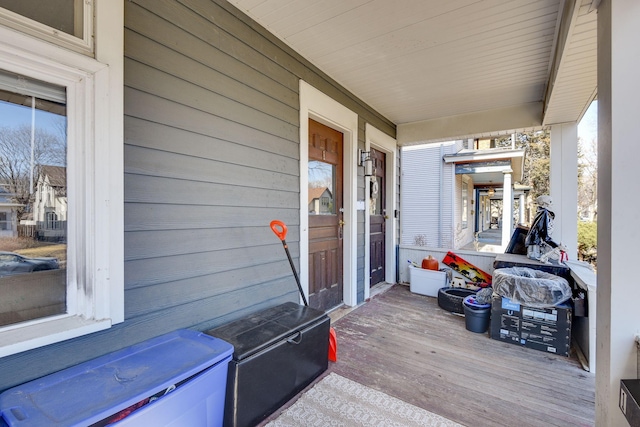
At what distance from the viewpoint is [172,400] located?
1.12 m

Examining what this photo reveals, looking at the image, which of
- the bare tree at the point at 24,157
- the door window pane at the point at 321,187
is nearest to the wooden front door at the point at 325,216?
the door window pane at the point at 321,187

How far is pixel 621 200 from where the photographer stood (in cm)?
121

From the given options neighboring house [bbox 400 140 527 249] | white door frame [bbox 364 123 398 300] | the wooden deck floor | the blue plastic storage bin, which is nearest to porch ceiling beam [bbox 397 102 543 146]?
white door frame [bbox 364 123 398 300]

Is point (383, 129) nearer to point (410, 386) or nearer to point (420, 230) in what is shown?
point (410, 386)

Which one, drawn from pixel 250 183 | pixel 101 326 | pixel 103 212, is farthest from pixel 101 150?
Result: pixel 250 183

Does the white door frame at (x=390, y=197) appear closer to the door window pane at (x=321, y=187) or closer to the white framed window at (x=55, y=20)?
the door window pane at (x=321, y=187)

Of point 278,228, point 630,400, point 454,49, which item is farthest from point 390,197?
point 630,400

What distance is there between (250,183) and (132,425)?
4.74ft

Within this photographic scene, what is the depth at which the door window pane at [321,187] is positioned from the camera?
2.98 meters

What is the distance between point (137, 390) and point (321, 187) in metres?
2.37

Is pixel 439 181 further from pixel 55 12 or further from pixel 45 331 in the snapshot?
pixel 45 331

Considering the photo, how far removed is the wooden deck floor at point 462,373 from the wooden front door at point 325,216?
391mm

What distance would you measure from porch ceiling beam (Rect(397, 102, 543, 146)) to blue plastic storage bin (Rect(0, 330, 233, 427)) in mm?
3985

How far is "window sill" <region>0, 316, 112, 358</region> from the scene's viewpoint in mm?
1062
